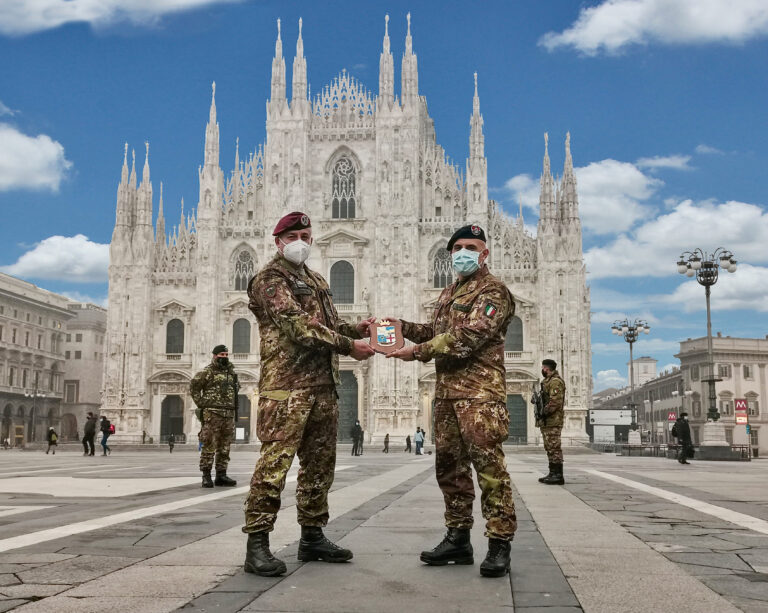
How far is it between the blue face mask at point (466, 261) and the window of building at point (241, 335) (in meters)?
39.4

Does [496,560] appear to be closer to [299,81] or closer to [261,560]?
[261,560]

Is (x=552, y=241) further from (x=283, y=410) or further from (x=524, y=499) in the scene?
(x=283, y=410)

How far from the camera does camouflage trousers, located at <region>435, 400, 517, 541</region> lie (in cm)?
431

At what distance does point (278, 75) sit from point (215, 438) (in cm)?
3752

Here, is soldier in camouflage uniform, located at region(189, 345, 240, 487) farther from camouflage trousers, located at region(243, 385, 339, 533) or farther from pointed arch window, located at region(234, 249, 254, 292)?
pointed arch window, located at region(234, 249, 254, 292)

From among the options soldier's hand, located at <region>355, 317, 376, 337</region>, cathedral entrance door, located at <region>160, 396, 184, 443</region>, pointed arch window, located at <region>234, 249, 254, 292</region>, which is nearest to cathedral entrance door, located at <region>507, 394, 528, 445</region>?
pointed arch window, located at <region>234, 249, 254, 292</region>

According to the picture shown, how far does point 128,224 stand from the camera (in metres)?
44.9

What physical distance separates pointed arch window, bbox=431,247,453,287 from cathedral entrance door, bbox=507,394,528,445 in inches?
268

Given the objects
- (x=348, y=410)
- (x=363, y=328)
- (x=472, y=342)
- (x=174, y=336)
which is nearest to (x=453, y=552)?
(x=472, y=342)

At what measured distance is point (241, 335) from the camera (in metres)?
43.8

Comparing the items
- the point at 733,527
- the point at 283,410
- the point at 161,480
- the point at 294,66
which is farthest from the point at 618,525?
the point at 294,66

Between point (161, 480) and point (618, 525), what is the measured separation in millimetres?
7342

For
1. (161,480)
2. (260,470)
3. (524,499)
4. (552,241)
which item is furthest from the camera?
(552,241)

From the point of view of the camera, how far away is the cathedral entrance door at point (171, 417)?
43188 mm
